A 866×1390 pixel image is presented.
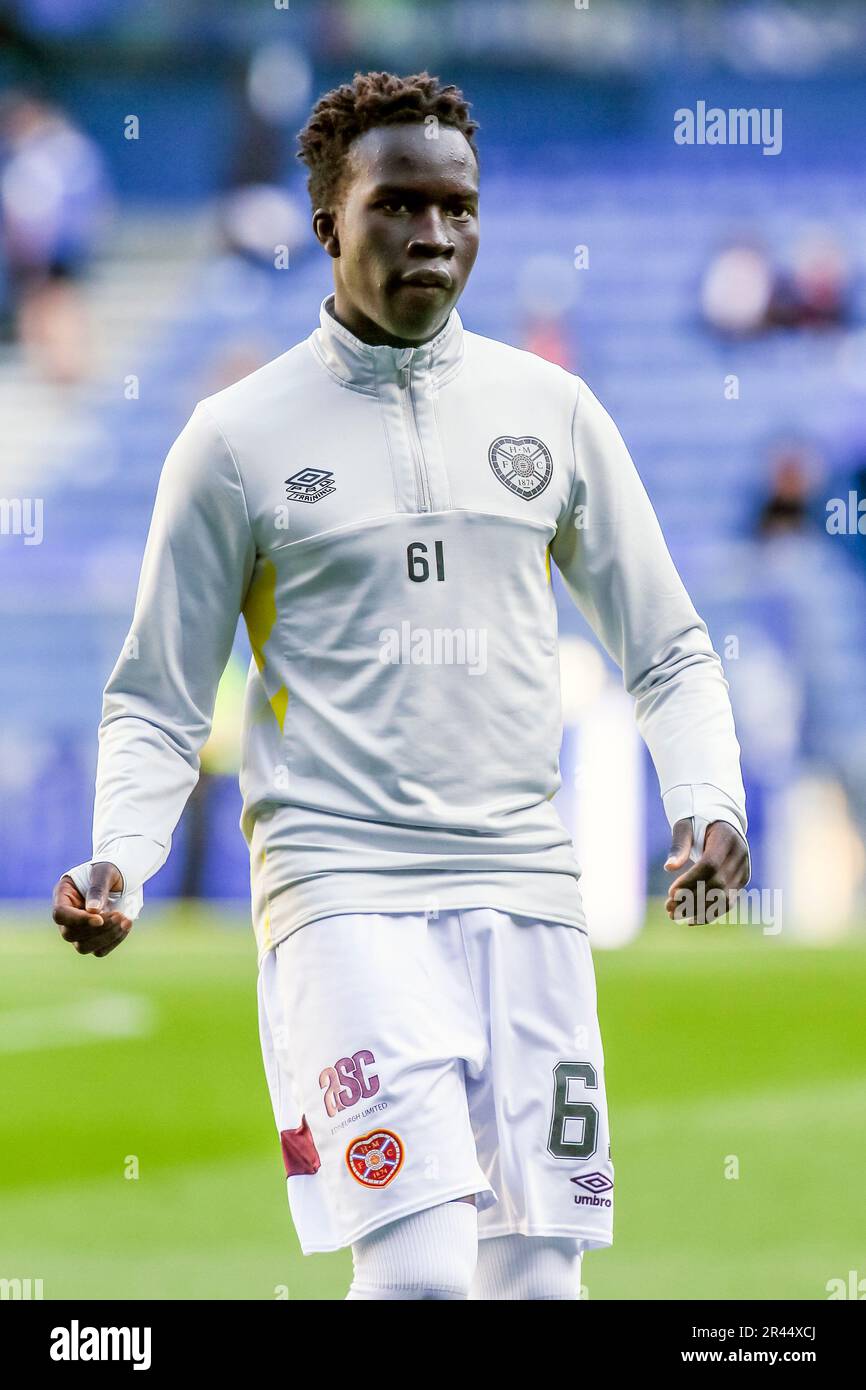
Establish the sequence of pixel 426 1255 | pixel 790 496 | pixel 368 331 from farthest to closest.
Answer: pixel 790 496
pixel 368 331
pixel 426 1255

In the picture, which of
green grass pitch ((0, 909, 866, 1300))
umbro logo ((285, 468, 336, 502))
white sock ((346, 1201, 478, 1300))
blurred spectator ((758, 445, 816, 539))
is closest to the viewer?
white sock ((346, 1201, 478, 1300))

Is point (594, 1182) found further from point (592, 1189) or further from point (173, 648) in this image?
point (173, 648)

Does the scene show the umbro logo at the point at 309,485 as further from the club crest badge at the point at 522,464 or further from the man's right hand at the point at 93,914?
the man's right hand at the point at 93,914

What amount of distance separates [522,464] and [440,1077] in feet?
2.74

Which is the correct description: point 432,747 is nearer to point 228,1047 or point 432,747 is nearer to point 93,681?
point 228,1047

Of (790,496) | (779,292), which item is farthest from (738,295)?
(790,496)

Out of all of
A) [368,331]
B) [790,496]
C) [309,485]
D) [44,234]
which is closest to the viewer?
[309,485]

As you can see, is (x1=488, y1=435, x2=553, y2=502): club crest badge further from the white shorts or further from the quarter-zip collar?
the white shorts

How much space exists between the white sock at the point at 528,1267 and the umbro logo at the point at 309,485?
0.99 m

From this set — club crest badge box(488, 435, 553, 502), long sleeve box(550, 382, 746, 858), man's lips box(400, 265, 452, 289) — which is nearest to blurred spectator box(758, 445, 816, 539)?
long sleeve box(550, 382, 746, 858)

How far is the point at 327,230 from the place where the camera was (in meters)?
3.12

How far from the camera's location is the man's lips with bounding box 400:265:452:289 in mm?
2889

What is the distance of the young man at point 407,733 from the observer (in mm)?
2771

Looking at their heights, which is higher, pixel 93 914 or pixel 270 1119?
pixel 270 1119
